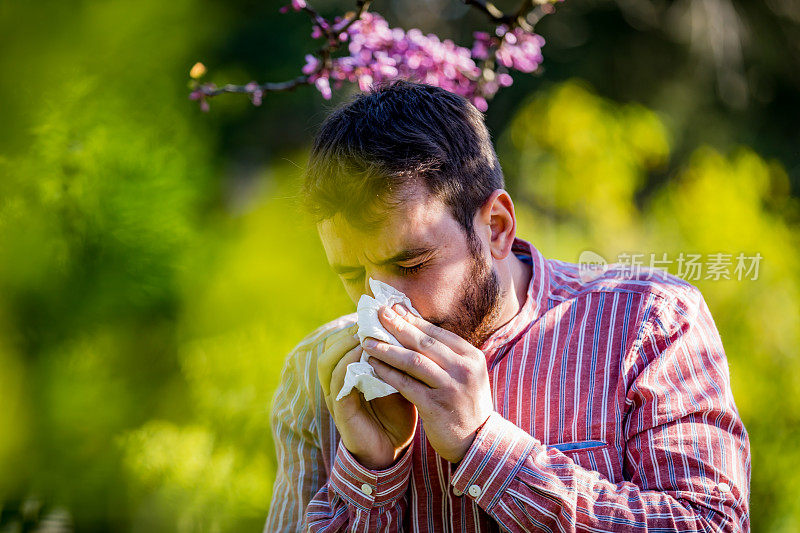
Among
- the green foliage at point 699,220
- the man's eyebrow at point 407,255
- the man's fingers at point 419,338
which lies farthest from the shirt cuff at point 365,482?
the green foliage at point 699,220

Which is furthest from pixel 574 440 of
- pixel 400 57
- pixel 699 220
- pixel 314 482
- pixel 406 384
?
pixel 699 220

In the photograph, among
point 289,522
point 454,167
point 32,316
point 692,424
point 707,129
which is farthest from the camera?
point 707,129

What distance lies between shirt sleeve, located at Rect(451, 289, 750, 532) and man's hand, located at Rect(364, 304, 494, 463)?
31 millimetres

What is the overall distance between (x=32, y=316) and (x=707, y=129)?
4451 millimetres

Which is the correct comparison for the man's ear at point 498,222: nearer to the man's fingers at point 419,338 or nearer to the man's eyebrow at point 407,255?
the man's eyebrow at point 407,255

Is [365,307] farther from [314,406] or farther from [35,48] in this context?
[35,48]

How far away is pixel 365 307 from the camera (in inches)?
50.1

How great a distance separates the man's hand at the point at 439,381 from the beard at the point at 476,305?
0.42ft

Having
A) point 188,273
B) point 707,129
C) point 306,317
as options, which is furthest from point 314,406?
point 707,129

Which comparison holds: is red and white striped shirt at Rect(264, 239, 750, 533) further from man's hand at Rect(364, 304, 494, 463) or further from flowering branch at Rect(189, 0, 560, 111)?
flowering branch at Rect(189, 0, 560, 111)

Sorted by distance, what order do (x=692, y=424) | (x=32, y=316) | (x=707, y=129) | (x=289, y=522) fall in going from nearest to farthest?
(x=692, y=424), (x=289, y=522), (x=32, y=316), (x=707, y=129)

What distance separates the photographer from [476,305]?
55.4 inches

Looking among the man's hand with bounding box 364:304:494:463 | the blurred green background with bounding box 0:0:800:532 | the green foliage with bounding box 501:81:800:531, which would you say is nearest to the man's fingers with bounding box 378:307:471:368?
the man's hand with bounding box 364:304:494:463

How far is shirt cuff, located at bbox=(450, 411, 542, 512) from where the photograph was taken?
1.21 meters
